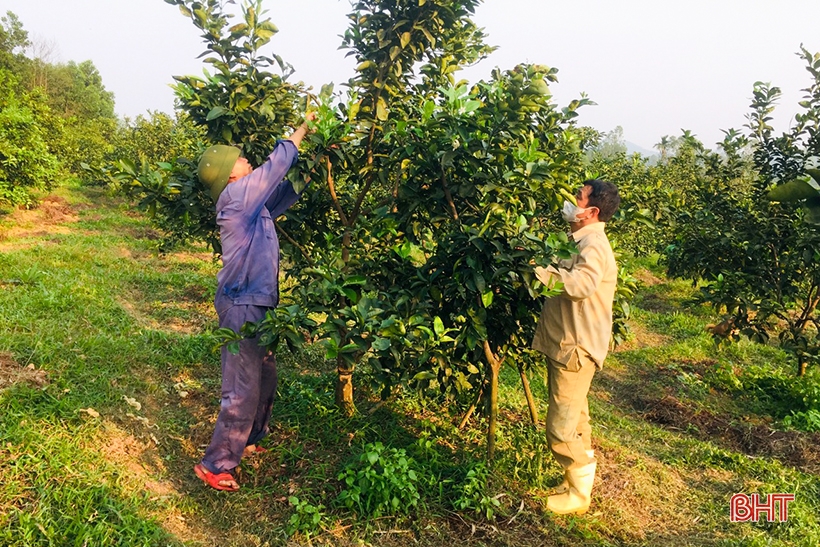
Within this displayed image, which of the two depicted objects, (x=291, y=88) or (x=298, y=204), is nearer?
(x=291, y=88)

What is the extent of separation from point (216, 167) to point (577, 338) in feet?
7.10

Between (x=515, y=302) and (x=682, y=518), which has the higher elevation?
(x=515, y=302)

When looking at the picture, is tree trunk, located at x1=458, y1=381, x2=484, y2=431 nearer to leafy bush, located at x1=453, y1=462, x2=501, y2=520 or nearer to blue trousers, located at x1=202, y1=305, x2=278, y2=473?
leafy bush, located at x1=453, y1=462, x2=501, y2=520

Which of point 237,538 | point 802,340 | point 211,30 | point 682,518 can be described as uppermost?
point 211,30

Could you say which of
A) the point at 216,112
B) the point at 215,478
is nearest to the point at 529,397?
the point at 215,478

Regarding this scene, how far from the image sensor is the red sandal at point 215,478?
116 inches

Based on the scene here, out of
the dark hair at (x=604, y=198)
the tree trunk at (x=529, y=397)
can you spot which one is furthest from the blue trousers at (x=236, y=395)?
the dark hair at (x=604, y=198)

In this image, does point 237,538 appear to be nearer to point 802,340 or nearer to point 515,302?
point 515,302

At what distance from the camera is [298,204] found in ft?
12.3

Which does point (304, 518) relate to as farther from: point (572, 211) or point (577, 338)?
point (572, 211)

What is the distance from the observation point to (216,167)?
2.90 m

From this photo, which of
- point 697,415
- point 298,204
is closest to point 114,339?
point 298,204

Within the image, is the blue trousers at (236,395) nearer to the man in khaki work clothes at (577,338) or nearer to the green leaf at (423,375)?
the green leaf at (423,375)

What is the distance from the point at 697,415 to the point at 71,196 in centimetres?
1692
